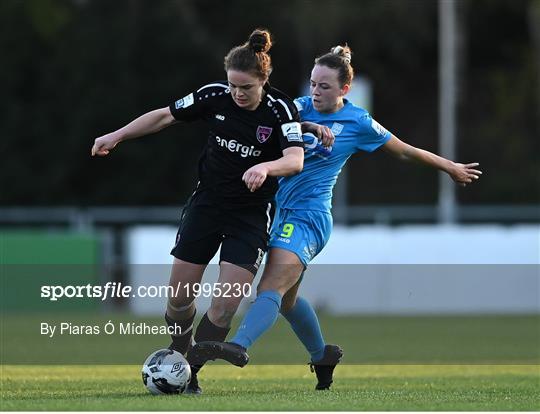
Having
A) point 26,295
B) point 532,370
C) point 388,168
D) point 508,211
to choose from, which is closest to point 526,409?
point 532,370

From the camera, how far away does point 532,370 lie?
12.3m

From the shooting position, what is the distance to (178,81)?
3634cm

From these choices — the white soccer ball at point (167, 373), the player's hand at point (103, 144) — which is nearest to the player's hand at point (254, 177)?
the player's hand at point (103, 144)

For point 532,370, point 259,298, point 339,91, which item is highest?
point 339,91

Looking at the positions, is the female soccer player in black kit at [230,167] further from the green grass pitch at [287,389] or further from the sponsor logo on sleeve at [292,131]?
the green grass pitch at [287,389]

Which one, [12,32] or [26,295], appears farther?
[12,32]

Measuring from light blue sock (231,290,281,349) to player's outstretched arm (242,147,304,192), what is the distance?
0.83 meters

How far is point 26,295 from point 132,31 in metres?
17.2

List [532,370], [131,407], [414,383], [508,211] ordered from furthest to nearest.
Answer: [508,211], [532,370], [414,383], [131,407]

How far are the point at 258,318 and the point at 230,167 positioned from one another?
992 mm

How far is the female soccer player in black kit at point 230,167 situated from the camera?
8.18 metres

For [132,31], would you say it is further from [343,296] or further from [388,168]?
[343,296]

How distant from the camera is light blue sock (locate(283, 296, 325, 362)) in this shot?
29.2 feet

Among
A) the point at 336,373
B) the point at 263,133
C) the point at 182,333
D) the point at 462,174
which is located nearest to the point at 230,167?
the point at 263,133
